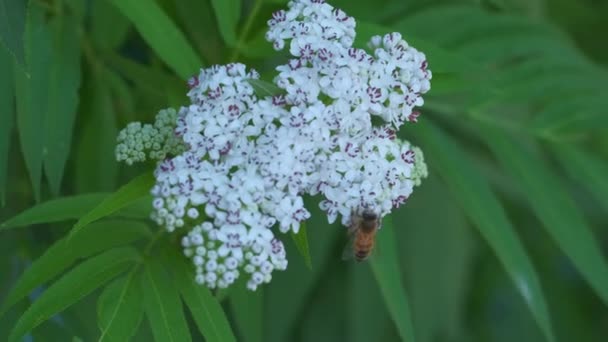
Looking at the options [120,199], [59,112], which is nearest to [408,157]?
[120,199]

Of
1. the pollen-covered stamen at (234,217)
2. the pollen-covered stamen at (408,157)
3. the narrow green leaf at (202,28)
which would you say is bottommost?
the pollen-covered stamen at (234,217)

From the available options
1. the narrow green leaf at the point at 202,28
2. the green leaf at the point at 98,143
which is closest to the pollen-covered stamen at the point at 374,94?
the narrow green leaf at the point at 202,28

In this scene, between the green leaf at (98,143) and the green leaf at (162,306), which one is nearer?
the green leaf at (162,306)

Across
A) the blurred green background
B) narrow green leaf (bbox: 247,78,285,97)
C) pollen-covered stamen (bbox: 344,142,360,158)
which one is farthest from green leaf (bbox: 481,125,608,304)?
narrow green leaf (bbox: 247,78,285,97)

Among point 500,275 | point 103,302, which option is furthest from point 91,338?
point 500,275

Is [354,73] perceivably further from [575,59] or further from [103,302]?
[575,59]

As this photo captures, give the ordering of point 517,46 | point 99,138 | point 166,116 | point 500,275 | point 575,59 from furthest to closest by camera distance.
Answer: point 500,275 → point 575,59 → point 517,46 → point 99,138 → point 166,116

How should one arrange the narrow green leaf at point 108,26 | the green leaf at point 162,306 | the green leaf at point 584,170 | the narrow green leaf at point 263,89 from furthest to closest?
the green leaf at point 584,170 → the narrow green leaf at point 108,26 → the narrow green leaf at point 263,89 → the green leaf at point 162,306

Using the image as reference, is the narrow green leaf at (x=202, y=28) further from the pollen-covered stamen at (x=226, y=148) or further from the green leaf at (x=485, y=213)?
the pollen-covered stamen at (x=226, y=148)
